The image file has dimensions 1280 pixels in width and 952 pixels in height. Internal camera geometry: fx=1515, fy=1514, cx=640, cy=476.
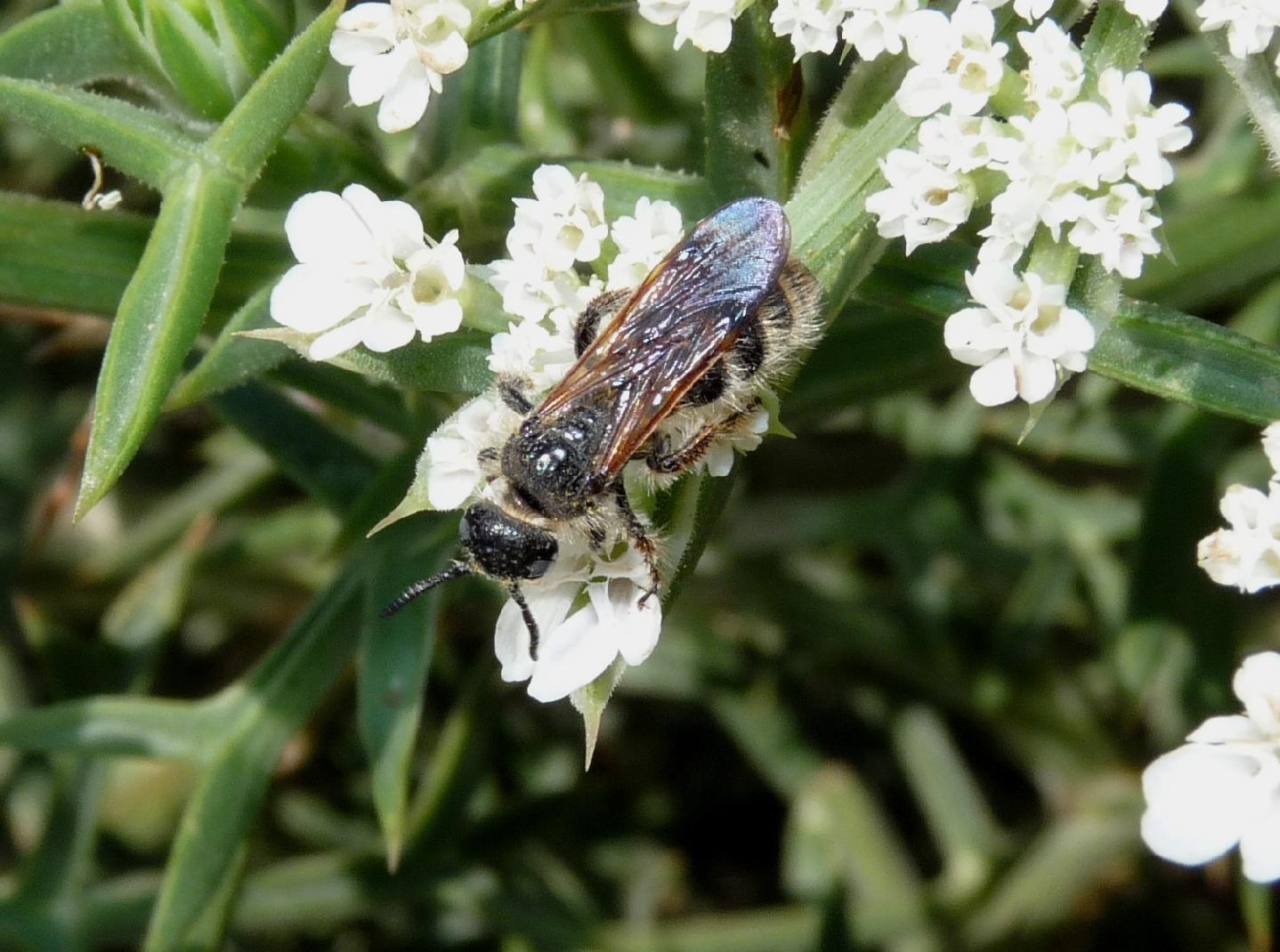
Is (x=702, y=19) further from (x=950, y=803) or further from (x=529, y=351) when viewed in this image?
(x=950, y=803)

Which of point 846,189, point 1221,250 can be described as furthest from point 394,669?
point 1221,250

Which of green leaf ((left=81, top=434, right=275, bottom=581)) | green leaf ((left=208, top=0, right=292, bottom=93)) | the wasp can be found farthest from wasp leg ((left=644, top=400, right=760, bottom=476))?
green leaf ((left=81, top=434, right=275, bottom=581))

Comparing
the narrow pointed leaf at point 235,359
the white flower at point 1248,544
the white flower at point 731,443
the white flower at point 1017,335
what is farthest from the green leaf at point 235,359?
the white flower at point 1248,544

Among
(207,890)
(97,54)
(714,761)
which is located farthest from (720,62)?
(714,761)

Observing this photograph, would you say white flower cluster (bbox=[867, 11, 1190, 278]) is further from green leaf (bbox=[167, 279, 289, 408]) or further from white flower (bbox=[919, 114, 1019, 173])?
green leaf (bbox=[167, 279, 289, 408])

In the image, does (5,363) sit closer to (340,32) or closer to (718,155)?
(340,32)
